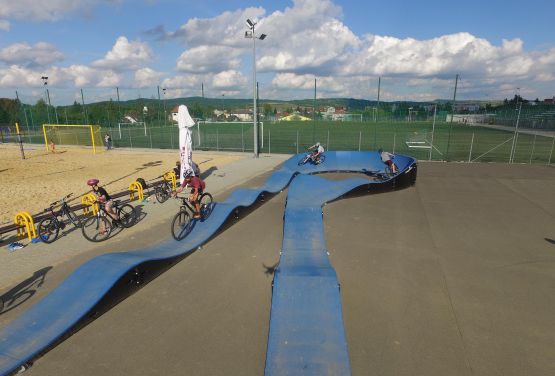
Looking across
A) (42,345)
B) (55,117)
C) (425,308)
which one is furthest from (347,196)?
(55,117)

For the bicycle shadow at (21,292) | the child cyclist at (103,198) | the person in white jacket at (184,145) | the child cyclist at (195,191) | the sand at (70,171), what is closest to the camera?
the bicycle shadow at (21,292)

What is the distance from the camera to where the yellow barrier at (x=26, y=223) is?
864 centimetres

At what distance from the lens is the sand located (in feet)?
41.7

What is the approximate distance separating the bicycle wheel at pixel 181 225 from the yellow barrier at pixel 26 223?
375cm

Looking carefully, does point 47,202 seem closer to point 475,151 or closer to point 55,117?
point 475,151

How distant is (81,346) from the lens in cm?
482

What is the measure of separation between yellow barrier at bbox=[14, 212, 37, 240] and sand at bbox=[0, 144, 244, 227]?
4.59ft

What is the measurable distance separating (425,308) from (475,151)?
85.2 ft

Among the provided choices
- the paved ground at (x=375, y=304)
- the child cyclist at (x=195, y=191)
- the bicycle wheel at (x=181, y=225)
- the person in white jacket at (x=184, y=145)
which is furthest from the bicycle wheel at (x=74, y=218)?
the person in white jacket at (x=184, y=145)

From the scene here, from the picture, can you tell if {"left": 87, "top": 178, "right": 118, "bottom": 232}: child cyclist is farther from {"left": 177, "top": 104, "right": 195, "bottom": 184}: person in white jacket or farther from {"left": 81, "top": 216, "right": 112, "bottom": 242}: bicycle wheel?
{"left": 177, "top": 104, "right": 195, "bottom": 184}: person in white jacket

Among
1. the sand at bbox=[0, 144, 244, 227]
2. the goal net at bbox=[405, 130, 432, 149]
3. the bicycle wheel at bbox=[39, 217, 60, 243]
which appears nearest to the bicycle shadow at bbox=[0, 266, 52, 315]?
the bicycle wheel at bbox=[39, 217, 60, 243]

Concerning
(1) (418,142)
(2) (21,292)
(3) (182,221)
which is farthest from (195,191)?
(1) (418,142)

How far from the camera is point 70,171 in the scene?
18859 millimetres

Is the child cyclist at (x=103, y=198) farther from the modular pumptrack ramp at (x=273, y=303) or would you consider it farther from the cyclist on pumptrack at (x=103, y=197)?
the modular pumptrack ramp at (x=273, y=303)
